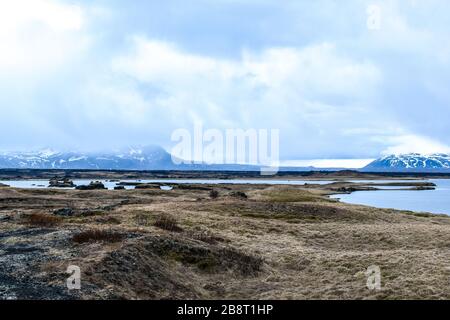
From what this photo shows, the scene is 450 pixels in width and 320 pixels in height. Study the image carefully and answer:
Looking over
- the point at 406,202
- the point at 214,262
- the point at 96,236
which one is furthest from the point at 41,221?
the point at 406,202

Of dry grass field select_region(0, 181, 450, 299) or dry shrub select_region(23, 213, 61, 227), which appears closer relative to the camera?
dry grass field select_region(0, 181, 450, 299)

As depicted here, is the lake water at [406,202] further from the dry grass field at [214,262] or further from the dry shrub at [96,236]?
the dry shrub at [96,236]

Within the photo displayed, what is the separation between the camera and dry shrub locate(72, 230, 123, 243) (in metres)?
27.8

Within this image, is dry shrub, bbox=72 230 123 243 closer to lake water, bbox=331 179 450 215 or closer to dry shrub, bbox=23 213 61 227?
dry shrub, bbox=23 213 61 227

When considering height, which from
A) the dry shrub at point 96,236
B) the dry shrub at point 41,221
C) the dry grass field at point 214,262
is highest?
the dry shrub at point 96,236

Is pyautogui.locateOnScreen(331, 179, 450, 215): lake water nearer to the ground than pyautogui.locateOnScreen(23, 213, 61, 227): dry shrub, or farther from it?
nearer to the ground

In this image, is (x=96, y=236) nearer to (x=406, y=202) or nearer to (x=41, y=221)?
(x=41, y=221)

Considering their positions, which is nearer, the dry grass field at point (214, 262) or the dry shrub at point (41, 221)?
the dry grass field at point (214, 262)

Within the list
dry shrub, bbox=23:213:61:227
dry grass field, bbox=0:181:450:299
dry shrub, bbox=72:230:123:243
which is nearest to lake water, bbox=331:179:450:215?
dry grass field, bbox=0:181:450:299

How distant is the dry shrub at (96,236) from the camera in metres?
27.8

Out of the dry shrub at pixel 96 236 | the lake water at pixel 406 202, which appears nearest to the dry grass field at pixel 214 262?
the dry shrub at pixel 96 236

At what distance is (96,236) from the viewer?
28406 millimetres
